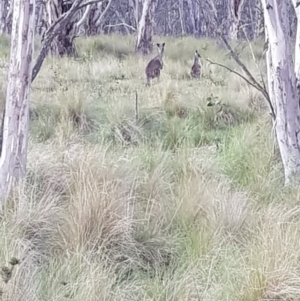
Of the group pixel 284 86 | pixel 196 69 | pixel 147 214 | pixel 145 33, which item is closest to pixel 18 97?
pixel 147 214

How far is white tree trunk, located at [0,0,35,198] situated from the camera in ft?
12.0

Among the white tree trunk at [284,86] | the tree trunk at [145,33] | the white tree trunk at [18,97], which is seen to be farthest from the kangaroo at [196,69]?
the white tree trunk at [18,97]

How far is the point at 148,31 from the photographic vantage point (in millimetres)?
14258

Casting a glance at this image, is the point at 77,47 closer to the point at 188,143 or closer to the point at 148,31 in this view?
the point at 148,31

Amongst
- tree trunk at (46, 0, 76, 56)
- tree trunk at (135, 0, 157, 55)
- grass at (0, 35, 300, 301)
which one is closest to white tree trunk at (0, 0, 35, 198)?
grass at (0, 35, 300, 301)

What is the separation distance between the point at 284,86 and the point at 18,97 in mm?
1842

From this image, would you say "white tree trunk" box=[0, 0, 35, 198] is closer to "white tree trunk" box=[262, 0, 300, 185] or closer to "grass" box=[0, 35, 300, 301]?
"grass" box=[0, 35, 300, 301]

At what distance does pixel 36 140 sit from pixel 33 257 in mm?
2361

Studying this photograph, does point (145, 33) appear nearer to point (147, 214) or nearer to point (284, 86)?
point (284, 86)

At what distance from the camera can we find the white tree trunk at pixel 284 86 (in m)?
4.27

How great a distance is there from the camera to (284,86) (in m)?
4.30

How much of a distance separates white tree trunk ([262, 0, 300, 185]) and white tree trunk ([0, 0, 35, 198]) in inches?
66.2

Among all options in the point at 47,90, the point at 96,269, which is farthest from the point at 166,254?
the point at 47,90

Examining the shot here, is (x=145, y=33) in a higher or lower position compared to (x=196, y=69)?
higher
